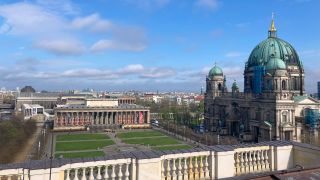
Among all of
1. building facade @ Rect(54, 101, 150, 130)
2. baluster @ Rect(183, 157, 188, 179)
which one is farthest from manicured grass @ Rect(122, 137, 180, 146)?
baluster @ Rect(183, 157, 188, 179)

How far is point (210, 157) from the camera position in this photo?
1642 centimetres

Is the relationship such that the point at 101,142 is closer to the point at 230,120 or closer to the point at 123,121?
the point at 230,120

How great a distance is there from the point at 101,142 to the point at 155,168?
73.4 metres

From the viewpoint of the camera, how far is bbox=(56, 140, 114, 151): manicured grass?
7586cm

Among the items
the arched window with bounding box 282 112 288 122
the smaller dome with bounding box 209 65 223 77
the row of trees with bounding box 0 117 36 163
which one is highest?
the smaller dome with bounding box 209 65 223 77

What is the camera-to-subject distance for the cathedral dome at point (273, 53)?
92500mm

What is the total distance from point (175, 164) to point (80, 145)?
6905 cm

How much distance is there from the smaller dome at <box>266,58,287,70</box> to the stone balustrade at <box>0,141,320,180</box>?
6633 cm

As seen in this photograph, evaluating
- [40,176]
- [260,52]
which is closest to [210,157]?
[40,176]

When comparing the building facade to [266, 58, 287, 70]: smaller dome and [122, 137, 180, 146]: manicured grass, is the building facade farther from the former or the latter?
[266, 58, 287, 70]: smaller dome

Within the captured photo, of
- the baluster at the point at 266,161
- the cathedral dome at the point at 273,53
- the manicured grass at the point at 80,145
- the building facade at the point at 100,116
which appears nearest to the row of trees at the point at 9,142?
the manicured grass at the point at 80,145

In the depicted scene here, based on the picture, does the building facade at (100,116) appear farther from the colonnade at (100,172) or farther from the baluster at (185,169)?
the colonnade at (100,172)

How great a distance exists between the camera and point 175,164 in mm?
15992

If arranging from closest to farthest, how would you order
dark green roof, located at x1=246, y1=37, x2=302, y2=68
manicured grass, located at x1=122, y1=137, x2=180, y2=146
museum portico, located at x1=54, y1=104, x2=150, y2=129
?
manicured grass, located at x1=122, y1=137, x2=180, y2=146 < dark green roof, located at x1=246, y1=37, x2=302, y2=68 < museum portico, located at x1=54, y1=104, x2=150, y2=129
